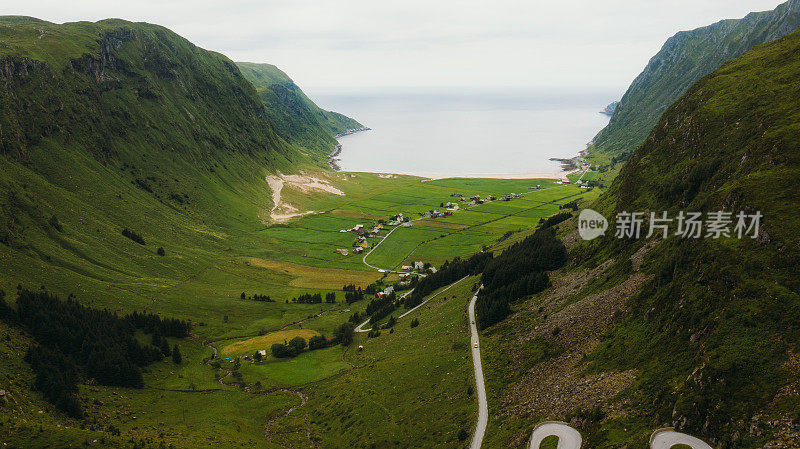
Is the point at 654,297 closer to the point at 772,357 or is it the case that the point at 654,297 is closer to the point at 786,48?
the point at 772,357

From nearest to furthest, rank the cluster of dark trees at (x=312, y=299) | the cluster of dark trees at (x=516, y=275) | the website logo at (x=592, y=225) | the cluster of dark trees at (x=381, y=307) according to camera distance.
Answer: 1. the cluster of dark trees at (x=516, y=275)
2. the website logo at (x=592, y=225)
3. the cluster of dark trees at (x=381, y=307)
4. the cluster of dark trees at (x=312, y=299)

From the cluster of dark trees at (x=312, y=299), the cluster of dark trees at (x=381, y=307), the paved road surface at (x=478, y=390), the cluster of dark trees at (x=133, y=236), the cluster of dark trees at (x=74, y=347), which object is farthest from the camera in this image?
the cluster of dark trees at (x=133, y=236)

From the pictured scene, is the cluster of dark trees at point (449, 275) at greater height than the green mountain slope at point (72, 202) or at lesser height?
lesser

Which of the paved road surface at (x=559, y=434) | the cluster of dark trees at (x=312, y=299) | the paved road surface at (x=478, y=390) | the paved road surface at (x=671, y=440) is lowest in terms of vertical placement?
the cluster of dark trees at (x=312, y=299)

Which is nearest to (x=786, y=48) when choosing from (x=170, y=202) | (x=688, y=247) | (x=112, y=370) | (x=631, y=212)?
(x=631, y=212)

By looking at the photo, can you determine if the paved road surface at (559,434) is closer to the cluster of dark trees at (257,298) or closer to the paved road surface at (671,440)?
the paved road surface at (671,440)

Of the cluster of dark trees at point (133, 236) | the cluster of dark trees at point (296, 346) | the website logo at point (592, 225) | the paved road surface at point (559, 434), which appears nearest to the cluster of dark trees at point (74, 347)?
the cluster of dark trees at point (296, 346)

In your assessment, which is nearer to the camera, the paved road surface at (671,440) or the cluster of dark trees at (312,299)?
the paved road surface at (671,440)
